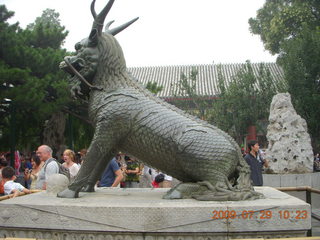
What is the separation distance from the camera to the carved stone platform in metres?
3.01

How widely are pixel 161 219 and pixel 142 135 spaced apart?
871mm

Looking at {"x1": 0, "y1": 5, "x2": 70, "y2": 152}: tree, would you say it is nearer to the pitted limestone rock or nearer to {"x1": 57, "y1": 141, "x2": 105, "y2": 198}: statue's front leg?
the pitted limestone rock

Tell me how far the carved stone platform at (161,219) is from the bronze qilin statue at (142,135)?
27 cm

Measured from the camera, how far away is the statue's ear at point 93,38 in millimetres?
3780

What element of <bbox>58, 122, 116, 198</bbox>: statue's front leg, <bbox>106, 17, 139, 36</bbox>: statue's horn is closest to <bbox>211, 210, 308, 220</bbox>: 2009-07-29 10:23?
<bbox>58, 122, 116, 198</bbox>: statue's front leg

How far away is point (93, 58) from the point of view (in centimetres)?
382

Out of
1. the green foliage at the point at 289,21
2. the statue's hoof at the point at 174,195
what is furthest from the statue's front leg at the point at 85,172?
the green foliage at the point at 289,21

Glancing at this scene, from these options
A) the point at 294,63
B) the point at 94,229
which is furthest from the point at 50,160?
the point at 294,63

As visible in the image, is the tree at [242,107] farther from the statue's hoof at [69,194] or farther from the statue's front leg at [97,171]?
the statue's hoof at [69,194]

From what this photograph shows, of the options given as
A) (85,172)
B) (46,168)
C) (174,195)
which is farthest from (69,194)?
(46,168)

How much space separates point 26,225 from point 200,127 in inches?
68.5

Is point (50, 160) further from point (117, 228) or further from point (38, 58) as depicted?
point (38, 58)

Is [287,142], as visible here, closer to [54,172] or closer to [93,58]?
[54,172]

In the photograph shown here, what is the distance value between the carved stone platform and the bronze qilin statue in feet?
0.90
